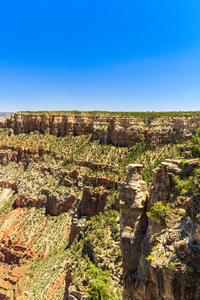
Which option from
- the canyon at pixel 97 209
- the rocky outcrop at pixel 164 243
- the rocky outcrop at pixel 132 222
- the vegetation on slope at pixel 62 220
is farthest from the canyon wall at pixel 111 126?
the rocky outcrop at pixel 164 243

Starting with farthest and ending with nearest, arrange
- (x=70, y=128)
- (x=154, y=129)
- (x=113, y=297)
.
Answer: (x=70, y=128)
(x=154, y=129)
(x=113, y=297)

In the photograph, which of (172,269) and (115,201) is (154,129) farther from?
(172,269)

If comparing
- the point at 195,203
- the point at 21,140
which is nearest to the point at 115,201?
the point at 195,203

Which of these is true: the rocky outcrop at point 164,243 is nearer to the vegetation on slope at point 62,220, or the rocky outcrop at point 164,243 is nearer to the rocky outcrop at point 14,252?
the vegetation on slope at point 62,220

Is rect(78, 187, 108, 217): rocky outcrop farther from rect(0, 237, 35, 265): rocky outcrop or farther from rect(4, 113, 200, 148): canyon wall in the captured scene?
rect(4, 113, 200, 148): canyon wall

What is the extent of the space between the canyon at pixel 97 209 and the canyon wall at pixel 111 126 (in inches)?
14.3

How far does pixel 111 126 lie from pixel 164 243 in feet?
211

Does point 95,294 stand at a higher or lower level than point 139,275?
lower

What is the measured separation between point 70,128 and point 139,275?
251ft

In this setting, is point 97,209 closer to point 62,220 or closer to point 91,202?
point 91,202

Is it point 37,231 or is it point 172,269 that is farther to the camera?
point 37,231

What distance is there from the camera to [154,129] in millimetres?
62031

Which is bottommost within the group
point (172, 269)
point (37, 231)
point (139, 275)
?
point (37, 231)

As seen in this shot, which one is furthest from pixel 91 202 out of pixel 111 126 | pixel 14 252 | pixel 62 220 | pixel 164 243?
pixel 164 243
